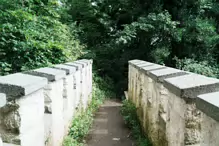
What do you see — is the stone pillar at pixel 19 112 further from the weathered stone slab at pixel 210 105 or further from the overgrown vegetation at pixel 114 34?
the overgrown vegetation at pixel 114 34

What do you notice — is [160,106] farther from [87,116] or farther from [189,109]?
[87,116]

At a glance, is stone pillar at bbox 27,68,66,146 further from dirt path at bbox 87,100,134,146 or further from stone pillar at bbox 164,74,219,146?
dirt path at bbox 87,100,134,146

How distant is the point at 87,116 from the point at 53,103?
2836 millimetres

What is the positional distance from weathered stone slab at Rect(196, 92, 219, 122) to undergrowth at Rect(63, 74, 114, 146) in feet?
7.25

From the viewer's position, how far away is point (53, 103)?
242cm

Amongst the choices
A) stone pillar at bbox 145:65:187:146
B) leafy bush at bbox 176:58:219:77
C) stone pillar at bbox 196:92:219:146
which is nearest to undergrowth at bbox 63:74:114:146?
stone pillar at bbox 145:65:187:146

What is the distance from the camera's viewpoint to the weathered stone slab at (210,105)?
3.48 feet

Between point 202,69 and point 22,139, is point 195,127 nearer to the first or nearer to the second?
point 22,139

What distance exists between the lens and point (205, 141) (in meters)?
1.24

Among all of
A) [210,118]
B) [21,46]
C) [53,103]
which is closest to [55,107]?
[53,103]

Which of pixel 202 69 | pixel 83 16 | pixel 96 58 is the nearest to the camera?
pixel 202 69

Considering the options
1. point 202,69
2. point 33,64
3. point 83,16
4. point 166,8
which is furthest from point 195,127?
point 83,16

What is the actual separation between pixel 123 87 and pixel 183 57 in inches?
104

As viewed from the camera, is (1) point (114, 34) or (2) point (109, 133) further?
(1) point (114, 34)
